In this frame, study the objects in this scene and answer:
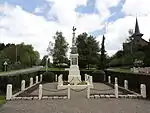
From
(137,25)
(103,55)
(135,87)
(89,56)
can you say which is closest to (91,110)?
(135,87)

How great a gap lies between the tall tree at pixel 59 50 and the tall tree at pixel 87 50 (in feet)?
19.3

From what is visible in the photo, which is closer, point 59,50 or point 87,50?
point 87,50

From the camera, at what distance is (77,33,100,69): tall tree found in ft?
161

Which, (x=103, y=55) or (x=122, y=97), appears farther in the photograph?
(x=103, y=55)

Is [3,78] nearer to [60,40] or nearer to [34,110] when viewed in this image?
[34,110]

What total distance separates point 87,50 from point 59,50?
8654 mm

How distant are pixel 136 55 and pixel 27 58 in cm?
4107

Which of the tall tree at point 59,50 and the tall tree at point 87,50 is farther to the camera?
the tall tree at point 59,50

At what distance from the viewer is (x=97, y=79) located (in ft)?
104

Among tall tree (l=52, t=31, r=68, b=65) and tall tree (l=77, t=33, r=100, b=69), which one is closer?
tall tree (l=77, t=33, r=100, b=69)

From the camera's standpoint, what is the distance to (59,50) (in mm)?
55281

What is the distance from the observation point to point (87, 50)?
49.9 meters

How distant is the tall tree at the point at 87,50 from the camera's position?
49.1m

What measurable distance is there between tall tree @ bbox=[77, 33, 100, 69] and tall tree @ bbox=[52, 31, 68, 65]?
19.3 feet
